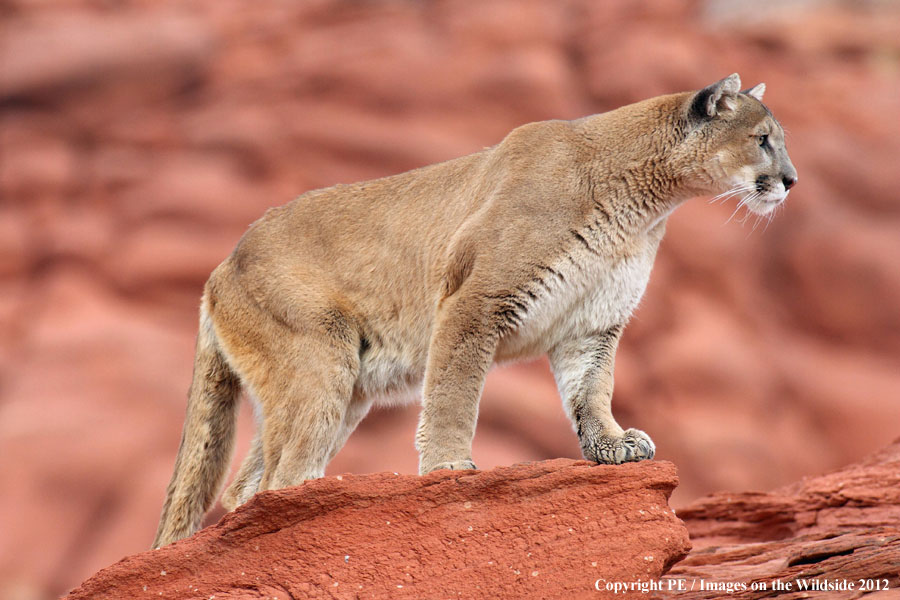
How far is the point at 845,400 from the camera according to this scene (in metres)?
11.0

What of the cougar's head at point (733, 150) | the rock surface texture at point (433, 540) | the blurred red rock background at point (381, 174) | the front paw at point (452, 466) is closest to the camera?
the rock surface texture at point (433, 540)

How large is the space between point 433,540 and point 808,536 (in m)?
2.08

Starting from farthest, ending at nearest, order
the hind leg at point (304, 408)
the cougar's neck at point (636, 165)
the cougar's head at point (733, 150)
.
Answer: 1. the cougar's head at point (733, 150)
2. the cougar's neck at point (636, 165)
3. the hind leg at point (304, 408)

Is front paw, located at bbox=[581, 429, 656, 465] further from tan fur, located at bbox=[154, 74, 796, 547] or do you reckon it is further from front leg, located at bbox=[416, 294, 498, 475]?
front leg, located at bbox=[416, 294, 498, 475]

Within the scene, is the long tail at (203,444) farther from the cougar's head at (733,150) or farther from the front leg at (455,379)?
the cougar's head at (733,150)

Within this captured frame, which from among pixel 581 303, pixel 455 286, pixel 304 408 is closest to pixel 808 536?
pixel 581 303

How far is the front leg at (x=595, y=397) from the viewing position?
14.1 ft

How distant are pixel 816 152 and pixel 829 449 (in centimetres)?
347

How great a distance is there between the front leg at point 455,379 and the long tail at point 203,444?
1135 millimetres

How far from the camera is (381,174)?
37.7ft

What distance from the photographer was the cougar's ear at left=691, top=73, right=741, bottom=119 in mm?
4980

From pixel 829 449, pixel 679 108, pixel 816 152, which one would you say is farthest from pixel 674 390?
pixel 679 108

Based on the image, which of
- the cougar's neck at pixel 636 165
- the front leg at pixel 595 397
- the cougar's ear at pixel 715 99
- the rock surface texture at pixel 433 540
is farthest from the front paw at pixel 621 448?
the cougar's ear at pixel 715 99

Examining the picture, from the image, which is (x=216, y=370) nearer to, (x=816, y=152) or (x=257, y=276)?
(x=257, y=276)
